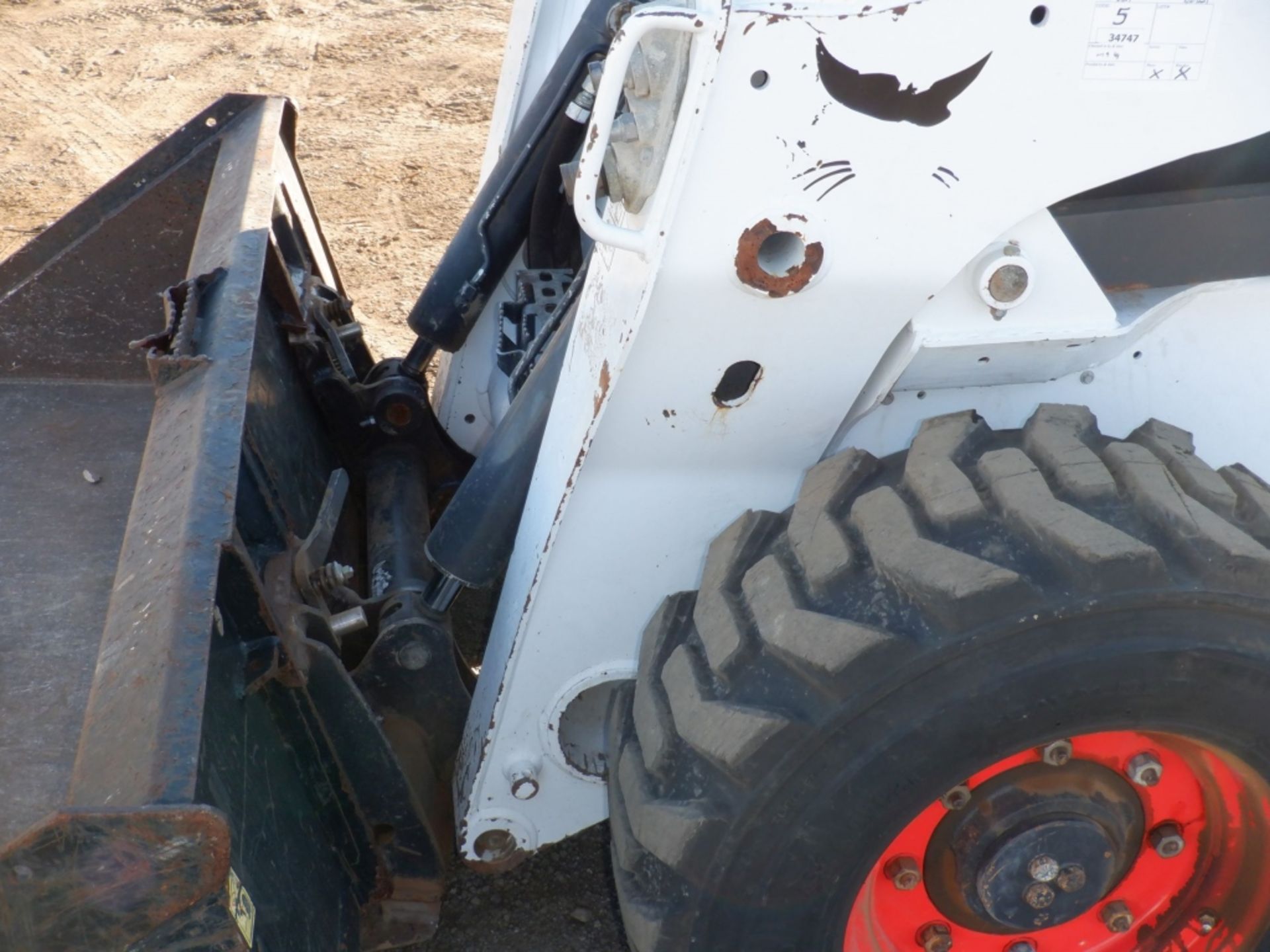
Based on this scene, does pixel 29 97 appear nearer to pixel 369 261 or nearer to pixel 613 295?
pixel 369 261

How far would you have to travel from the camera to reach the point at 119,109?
5.64 metres

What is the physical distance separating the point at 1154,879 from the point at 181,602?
53.8 inches

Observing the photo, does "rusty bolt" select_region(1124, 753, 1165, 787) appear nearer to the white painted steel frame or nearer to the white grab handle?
the white painted steel frame

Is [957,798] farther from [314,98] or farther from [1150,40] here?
[314,98]

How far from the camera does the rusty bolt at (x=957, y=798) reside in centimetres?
150

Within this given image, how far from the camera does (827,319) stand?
143 centimetres

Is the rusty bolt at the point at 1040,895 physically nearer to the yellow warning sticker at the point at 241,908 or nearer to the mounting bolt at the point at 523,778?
the mounting bolt at the point at 523,778

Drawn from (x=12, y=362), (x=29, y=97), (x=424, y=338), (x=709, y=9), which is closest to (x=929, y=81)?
(x=709, y=9)

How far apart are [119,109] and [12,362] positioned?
361 cm

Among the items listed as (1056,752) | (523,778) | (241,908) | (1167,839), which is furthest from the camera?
(523,778)

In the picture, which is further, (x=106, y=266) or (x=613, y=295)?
(x=106, y=266)

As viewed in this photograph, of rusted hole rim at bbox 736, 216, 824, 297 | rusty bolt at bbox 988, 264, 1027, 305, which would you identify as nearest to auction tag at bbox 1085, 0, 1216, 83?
rusty bolt at bbox 988, 264, 1027, 305

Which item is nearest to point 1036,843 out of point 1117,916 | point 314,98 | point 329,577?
point 1117,916

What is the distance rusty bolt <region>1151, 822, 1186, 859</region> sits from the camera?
63.9 inches
